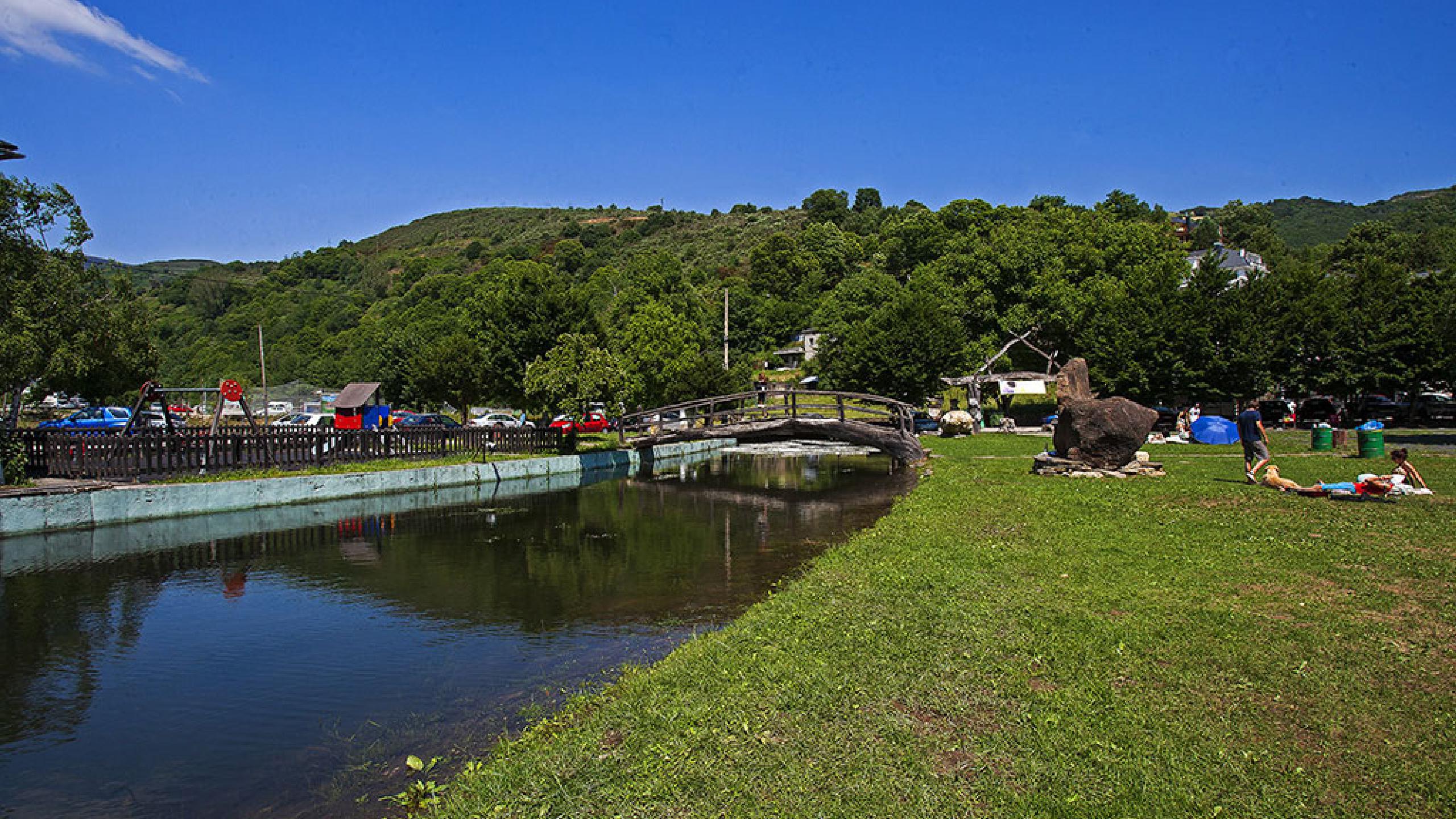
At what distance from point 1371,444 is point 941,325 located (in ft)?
105

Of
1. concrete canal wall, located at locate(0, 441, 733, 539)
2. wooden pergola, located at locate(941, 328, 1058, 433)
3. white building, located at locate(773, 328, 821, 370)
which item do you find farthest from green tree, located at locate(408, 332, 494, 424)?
white building, located at locate(773, 328, 821, 370)

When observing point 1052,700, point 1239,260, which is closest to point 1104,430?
point 1052,700

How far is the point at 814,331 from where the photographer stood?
322 feet

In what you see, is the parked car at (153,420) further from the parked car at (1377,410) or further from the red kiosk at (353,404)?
the parked car at (1377,410)

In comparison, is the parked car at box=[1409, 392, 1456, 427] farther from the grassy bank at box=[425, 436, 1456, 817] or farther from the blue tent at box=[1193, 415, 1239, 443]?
the grassy bank at box=[425, 436, 1456, 817]

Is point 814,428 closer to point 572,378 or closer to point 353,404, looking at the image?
point 572,378

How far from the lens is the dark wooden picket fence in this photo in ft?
71.4

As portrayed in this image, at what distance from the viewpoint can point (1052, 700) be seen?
19.8 ft

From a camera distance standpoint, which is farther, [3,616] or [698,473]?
[698,473]

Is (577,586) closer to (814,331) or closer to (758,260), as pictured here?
(814,331)

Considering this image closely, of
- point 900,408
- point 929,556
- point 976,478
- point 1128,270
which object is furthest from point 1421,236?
point 929,556

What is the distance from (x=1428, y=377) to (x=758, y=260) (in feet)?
286

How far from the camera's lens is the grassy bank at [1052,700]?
189 inches

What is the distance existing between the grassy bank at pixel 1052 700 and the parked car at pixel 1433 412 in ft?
126
